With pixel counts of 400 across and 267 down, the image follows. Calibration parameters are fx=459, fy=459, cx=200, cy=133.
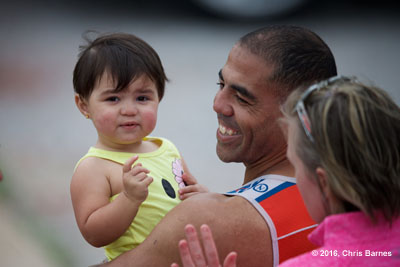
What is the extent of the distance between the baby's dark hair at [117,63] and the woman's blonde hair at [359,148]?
1.11m

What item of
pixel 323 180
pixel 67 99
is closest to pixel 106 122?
pixel 323 180

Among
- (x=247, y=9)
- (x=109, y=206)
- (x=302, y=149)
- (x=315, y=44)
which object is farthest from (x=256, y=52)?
(x=247, y=9)

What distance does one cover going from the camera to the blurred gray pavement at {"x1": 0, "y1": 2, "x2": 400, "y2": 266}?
4.98 m

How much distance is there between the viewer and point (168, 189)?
2.19 meters

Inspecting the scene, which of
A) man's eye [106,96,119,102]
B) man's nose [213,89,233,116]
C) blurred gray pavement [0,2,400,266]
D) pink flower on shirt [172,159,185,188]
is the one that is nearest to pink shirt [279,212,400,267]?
man's nose [213,89,233,116]

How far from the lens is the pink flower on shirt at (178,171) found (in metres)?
2.29

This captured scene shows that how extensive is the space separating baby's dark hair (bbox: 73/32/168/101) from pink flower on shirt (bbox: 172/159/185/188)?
0.39m

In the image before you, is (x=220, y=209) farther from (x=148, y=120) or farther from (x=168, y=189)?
(x=148, y=120)

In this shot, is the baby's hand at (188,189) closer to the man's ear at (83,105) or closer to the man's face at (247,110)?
the man's face at (247,110)

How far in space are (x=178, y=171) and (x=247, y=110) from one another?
0.53 meters

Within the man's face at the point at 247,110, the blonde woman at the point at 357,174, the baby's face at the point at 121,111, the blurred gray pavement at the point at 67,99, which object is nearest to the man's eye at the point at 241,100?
the man's face at the point at 247,110

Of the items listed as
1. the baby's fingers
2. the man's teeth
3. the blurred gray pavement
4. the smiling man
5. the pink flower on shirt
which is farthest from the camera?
the blurred gray pavement

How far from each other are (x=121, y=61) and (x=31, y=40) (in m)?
3.35

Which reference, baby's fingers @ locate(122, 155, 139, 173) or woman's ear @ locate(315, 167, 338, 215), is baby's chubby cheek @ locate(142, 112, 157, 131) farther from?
woman's ear @ locate(315, 167, 338, 215)
